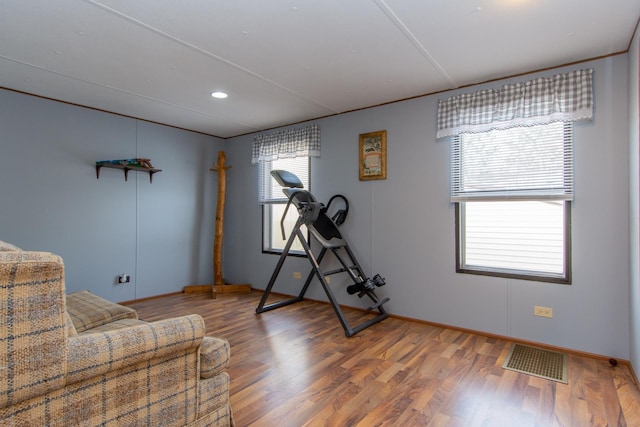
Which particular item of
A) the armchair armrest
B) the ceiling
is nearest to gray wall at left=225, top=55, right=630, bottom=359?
the ceiling

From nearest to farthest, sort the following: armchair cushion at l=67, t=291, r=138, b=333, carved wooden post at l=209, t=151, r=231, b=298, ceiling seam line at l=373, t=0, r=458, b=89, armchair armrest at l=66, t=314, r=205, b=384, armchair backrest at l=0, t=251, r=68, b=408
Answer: armchair backrest at l=0, t=251, r=68, b=408
armchair armrest at l=66, t=314, r=205, b=384
ceiling seam line at l=373, t=0, r=458, b=89
armchair cushion at l=67, t=291, r=138, b=333
carved wooden post at l=209, t=151, r=231, b=298

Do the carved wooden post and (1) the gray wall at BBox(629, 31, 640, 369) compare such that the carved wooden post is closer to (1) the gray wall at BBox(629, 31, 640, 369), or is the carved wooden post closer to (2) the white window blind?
(2) the white window blind

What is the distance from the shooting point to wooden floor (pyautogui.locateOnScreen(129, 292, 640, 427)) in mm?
1965

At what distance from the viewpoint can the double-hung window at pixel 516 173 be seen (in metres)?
2.86

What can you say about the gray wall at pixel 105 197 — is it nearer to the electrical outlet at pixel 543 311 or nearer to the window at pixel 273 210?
the window at pixel 273 210

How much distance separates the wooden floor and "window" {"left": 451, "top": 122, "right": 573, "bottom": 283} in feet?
2.48

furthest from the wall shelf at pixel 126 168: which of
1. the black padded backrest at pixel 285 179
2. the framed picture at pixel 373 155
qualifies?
the framed picture at pixel 373 155

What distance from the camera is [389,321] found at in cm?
369

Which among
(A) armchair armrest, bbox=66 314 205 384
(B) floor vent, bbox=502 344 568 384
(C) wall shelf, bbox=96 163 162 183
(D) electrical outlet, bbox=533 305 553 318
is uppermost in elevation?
(C) wall shelf, bbox=96 163 162 183

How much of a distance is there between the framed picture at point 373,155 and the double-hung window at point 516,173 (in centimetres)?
67

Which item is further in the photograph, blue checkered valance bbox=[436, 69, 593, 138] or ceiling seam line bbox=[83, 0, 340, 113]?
blue checkered valance bbox=[436, 69, 593, 138]

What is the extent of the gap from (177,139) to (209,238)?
5.18ft

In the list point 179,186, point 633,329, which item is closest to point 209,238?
point 179,186

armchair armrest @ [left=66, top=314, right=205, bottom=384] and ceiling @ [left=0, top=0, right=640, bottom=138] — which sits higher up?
A: ceiling @ [left=0, top=0, right=640, bottom=138]
